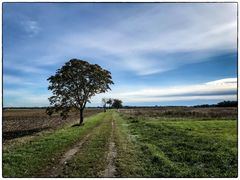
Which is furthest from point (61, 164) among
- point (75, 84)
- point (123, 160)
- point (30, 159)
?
point (75, 84)

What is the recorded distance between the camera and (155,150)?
53.4 feet

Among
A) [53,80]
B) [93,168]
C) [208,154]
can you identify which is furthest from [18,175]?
[53,80]

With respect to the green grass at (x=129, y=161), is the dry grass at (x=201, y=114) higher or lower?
higher

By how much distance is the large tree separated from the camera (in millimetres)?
37281

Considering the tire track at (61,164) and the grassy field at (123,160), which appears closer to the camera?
the tire track at (61,164)

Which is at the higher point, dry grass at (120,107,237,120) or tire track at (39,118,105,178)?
dry grass at (120,107,237,120)

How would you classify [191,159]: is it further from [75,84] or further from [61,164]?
[75,84]

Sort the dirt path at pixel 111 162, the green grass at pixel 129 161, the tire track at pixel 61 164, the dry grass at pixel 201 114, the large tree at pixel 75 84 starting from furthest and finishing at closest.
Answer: the dry grass at pixel 201 114
the large tree at pixel 75 84
the green grass at pixel 129 161
the dirt path at pixel 111 162
the tire track at pixel 61 164

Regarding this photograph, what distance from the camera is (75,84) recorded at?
127 feet

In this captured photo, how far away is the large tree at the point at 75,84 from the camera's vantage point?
37281 mm

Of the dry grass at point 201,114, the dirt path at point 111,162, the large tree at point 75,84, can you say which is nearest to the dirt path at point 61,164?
the dirt path at point 111,162

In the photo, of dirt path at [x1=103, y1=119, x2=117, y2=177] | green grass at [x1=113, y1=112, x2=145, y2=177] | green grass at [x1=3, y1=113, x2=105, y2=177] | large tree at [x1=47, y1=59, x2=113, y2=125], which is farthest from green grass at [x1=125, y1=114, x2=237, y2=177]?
large tree at [x1=47, y1=59, x2=113, y2=125]

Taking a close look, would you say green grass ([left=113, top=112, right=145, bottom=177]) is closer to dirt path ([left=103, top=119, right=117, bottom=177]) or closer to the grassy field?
the grassy field

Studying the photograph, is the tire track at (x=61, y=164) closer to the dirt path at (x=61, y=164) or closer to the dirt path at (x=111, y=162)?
the dirt path at (x=61, y=164)
